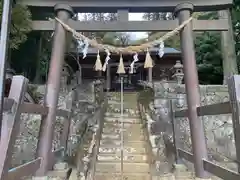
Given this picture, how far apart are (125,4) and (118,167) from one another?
2757 millimetres

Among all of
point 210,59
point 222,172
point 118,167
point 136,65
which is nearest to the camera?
point 222,172

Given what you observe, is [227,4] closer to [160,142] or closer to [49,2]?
[160,142]

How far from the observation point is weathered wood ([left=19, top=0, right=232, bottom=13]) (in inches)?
172

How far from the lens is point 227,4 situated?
179 inches

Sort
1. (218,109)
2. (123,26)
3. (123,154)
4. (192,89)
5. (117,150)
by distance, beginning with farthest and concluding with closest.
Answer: (117,150), (123,154), (123,26), (192,89), (218,109)

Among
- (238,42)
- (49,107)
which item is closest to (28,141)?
(49,107)

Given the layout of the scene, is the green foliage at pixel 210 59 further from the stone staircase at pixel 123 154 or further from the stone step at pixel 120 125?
the stone step at pixel 120 125

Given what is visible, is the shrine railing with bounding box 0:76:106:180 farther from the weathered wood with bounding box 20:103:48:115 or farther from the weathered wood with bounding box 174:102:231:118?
the weathered wood with bounding box 174:102:231:118

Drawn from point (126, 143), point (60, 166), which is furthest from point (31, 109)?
point (126, 143)

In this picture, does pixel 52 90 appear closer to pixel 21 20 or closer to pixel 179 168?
pixel 21 20

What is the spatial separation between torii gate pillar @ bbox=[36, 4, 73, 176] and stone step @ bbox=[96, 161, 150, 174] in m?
0.86

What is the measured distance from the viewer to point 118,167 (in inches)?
166

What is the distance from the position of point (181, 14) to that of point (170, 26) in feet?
0.86

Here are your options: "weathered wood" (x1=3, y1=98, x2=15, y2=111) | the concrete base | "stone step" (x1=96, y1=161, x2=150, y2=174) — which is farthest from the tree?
the concrete base
